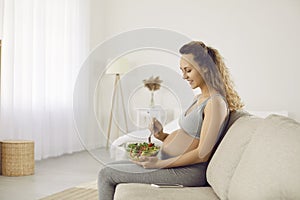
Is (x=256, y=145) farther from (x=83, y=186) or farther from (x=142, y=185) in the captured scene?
(x=83, y=186)

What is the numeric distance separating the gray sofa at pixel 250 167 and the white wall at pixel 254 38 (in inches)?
147

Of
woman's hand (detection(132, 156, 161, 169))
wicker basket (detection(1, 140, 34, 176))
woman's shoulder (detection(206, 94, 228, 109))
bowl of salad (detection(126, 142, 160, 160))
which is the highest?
woman's shoulder (detection(206, 94, 228, 109))

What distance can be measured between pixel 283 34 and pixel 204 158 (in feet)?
13.2

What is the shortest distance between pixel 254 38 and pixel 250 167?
4.41 metres

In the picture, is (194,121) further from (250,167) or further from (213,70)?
(250,167)

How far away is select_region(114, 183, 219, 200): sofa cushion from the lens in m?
2.08

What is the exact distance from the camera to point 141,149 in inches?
76.2

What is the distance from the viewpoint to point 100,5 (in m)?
6.92

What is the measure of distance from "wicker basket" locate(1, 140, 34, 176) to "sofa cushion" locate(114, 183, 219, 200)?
102 inches

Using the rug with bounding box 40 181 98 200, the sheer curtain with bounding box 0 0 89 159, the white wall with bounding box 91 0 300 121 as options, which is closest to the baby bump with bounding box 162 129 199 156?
the rug with bounding box 40 181 98 200

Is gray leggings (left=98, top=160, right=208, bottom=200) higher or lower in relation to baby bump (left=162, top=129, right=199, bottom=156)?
lower

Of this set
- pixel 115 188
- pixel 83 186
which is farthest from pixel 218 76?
pixel 83 186

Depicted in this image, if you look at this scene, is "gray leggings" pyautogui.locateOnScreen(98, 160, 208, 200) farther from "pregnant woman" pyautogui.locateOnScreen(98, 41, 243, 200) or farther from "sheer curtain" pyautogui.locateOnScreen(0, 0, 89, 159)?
"sheer curtain" pyautogui.locateOnScreen(0, 0, 89, 159)

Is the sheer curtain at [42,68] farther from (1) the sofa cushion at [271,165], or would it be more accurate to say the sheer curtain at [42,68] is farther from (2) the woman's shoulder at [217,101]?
(1) the sofa cushion at [271,165]
